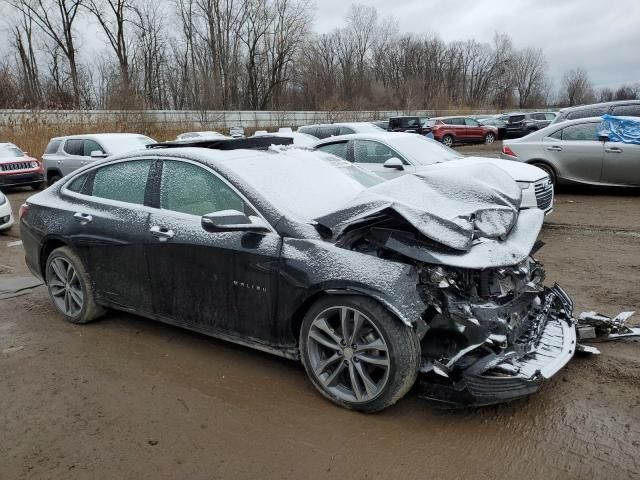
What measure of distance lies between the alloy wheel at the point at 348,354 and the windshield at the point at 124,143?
11111 millimetres

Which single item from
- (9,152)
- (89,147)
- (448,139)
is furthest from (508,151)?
(448,139)

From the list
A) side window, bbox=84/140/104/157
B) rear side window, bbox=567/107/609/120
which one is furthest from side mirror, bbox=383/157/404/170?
Result: side window, bbox=84/140/104/157

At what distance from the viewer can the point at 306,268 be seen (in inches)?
126

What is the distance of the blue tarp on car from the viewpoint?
9.84 m

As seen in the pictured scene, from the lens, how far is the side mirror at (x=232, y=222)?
3311 millimetres

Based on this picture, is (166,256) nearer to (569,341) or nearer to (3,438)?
(3,438)

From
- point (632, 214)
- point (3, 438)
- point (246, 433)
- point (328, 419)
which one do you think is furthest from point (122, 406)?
point (632, 214)

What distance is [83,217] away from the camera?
4.46 metres

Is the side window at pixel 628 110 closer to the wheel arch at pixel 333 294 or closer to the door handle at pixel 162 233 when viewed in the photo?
the wheel arch at pixel 333 294

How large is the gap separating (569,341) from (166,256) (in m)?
2.88

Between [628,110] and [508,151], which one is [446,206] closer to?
[508,151]

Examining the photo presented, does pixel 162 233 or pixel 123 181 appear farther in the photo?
pixel 123 181

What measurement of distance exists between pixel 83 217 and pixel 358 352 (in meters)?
2.80

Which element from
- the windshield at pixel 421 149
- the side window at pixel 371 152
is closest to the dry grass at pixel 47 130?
the side window at pixel 371 152
